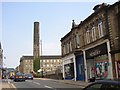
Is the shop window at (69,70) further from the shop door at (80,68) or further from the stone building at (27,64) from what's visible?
the stone building at (27,64)

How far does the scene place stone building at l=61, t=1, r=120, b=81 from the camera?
24.4 m

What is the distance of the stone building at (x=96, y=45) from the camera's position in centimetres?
2444

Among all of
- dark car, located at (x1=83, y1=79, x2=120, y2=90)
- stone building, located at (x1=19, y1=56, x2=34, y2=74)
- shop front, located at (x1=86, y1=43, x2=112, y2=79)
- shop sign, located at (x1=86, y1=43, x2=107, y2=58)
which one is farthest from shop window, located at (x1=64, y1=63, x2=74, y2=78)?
stone building, located at (x1=19, y1=56, x2=34, y2=74)

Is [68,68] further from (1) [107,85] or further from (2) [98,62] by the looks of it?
(1) [107,85]

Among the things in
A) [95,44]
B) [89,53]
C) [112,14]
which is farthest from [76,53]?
[112,14]

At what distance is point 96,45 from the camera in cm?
2855

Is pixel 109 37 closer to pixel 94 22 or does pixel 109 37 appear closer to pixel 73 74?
pixel 94 22

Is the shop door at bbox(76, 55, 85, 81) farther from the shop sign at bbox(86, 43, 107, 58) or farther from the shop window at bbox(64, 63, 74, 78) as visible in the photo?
the shop sign at bbox(86, 43, 107, 58)

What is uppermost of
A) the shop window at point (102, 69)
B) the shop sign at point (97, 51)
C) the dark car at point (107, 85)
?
the shop sign at point (97, 51)

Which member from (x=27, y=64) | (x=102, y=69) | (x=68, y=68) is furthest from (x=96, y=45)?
(x=27, y=64)

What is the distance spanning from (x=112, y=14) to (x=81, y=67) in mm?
12315

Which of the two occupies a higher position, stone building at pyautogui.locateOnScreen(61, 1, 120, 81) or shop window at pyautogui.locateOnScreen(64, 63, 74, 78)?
stone building at pyautogui.locateOnScreen(61, 1, 120, 81)

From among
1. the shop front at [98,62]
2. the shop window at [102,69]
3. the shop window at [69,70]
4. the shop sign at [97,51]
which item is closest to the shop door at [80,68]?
the shop front at [98,62]

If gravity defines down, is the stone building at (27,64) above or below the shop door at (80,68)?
above
